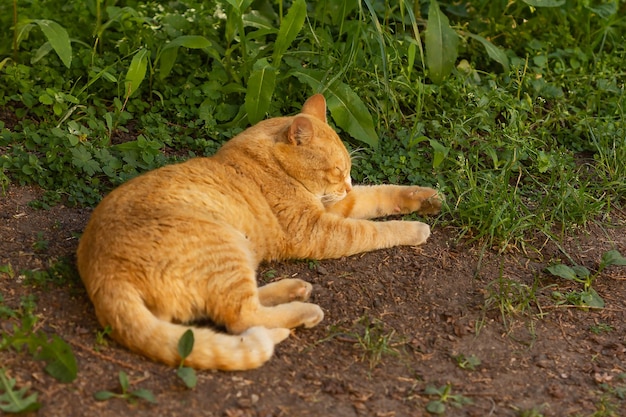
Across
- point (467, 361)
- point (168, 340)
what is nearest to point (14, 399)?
point (168, 340)

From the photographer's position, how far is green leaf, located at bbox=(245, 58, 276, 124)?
5.08 metres

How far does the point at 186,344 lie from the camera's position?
3.22 metres

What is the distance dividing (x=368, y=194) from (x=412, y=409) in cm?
173

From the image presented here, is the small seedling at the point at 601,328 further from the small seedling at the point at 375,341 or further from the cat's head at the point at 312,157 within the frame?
the cat's head at the point at 312,157

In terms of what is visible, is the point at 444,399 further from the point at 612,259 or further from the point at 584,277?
the point at 612,259

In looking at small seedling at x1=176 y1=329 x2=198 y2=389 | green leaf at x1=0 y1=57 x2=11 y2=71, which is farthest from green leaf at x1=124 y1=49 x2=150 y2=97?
small seedling at x1=176 y1=329 x2=198 y2=389

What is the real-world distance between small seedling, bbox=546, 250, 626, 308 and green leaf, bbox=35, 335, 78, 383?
245 cm

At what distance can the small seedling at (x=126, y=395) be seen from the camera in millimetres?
3082

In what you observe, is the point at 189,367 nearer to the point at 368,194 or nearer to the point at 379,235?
the point at 379,235

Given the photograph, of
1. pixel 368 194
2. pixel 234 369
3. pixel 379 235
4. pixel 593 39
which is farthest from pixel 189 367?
→ pixel 593 39

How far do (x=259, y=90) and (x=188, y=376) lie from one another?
7.75 ft

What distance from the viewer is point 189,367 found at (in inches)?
128

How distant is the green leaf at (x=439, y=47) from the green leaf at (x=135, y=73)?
198cm

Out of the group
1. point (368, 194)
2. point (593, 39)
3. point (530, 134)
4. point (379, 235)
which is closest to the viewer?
point (379, 235)
